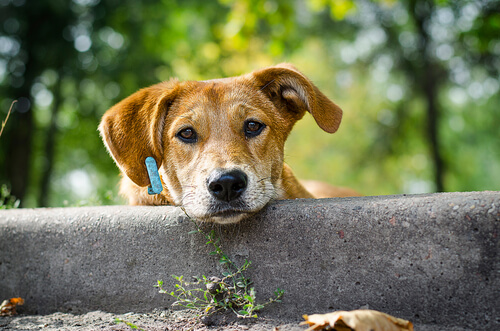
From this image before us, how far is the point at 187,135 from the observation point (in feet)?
11.2

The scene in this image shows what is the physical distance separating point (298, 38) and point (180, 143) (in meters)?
13.7

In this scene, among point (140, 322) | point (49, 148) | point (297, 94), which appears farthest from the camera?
point (49, 148)

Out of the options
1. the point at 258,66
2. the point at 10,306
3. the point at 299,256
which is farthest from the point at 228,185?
the point at 258,66

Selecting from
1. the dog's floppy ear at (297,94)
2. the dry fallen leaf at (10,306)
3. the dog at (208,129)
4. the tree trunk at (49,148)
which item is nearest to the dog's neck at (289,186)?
the dog at (208,129)

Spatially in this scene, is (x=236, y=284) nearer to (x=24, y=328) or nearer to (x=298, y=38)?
(x=24, y=328)

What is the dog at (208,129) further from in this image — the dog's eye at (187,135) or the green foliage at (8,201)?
the green foliage at (8,201)

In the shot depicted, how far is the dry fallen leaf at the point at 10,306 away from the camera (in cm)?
314

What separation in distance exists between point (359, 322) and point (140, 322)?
1.39 metres

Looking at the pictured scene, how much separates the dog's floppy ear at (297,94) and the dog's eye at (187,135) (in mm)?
762

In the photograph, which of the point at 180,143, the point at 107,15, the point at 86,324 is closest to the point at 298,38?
the point at 107,15

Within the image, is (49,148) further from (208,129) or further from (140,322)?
(140,322)

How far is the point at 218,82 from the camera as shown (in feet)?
12.5

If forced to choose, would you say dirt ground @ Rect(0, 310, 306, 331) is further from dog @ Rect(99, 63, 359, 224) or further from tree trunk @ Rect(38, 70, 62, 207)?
tree trunk @ Rect(38, 70, 62, 207)

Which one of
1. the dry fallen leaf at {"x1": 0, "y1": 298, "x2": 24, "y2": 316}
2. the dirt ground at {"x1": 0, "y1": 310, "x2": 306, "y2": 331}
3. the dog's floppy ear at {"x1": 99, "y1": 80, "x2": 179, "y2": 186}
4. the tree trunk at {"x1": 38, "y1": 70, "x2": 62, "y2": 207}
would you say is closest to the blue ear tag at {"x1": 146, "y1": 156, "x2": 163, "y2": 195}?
the dog's floppy ear at {"x1": 99, "y1": 80, "x2": 179, "y2": 186}
